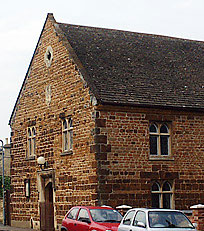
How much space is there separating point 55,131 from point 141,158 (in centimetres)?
508

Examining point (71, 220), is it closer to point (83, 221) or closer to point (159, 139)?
point (83, 221)

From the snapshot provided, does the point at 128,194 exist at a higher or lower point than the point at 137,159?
lower

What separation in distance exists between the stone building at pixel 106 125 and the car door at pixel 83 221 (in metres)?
4.76

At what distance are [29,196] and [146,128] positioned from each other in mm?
8377

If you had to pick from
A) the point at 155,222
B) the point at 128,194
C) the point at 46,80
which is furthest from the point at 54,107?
the point at 155,222

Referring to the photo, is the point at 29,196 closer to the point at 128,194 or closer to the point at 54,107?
the point at 54,107

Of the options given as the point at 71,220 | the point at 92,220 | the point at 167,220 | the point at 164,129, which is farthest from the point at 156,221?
the point at 164,129

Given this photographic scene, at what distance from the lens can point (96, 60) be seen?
28.1 metres

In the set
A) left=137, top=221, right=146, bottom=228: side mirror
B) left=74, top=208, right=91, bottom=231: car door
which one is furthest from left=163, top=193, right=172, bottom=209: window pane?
left=137, top=221, right=146, bottom=228: side mirror

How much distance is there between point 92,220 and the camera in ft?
61.6

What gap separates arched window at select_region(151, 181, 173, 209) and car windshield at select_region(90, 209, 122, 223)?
6.37 meters

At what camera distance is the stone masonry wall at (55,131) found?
25625mm

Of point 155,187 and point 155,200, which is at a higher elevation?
point 155,187

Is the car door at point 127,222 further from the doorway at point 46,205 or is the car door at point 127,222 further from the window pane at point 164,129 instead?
the doorway at point 46,205
